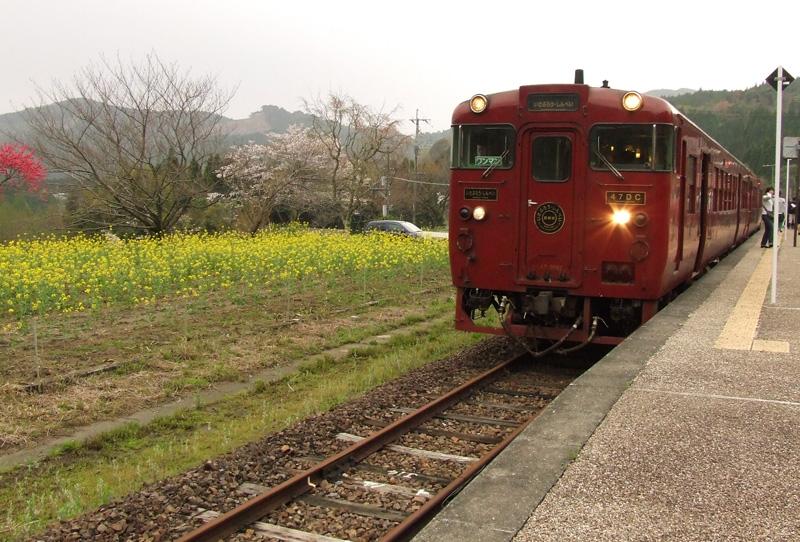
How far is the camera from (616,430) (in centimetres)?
466

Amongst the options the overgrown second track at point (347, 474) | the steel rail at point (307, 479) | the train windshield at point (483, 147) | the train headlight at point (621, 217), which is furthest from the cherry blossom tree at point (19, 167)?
the steel rail at point (307, 479)

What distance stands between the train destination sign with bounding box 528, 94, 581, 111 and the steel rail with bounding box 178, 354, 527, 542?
320 centimetres

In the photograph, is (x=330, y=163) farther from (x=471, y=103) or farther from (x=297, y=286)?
(x=471, y=103)

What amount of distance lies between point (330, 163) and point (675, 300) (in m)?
33.9

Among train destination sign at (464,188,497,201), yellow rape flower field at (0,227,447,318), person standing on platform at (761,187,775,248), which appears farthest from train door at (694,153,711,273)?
person standing on platform at (761,187,775,248)

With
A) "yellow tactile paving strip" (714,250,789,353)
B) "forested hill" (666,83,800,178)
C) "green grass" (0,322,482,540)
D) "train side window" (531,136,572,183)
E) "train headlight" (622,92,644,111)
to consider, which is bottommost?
"green grass" (0,322,482,540)

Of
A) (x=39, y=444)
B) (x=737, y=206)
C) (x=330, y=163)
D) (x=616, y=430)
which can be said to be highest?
(x=330, y=163)

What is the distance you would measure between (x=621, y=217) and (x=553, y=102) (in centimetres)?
145

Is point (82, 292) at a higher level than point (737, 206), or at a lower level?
lower

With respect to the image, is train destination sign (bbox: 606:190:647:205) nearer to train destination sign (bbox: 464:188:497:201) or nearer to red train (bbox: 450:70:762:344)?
red train (bbox: 450:70:762:344)

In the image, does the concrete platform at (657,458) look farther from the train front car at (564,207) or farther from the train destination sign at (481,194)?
the train destination sign at (481,194)

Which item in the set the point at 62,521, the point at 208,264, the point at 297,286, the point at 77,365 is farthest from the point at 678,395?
the point at 208,264

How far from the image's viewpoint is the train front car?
786cm

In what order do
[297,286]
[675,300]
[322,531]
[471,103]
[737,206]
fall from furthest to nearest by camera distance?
[737,206] < [297,286] < [675,300] < [471,103] < [322,531]
